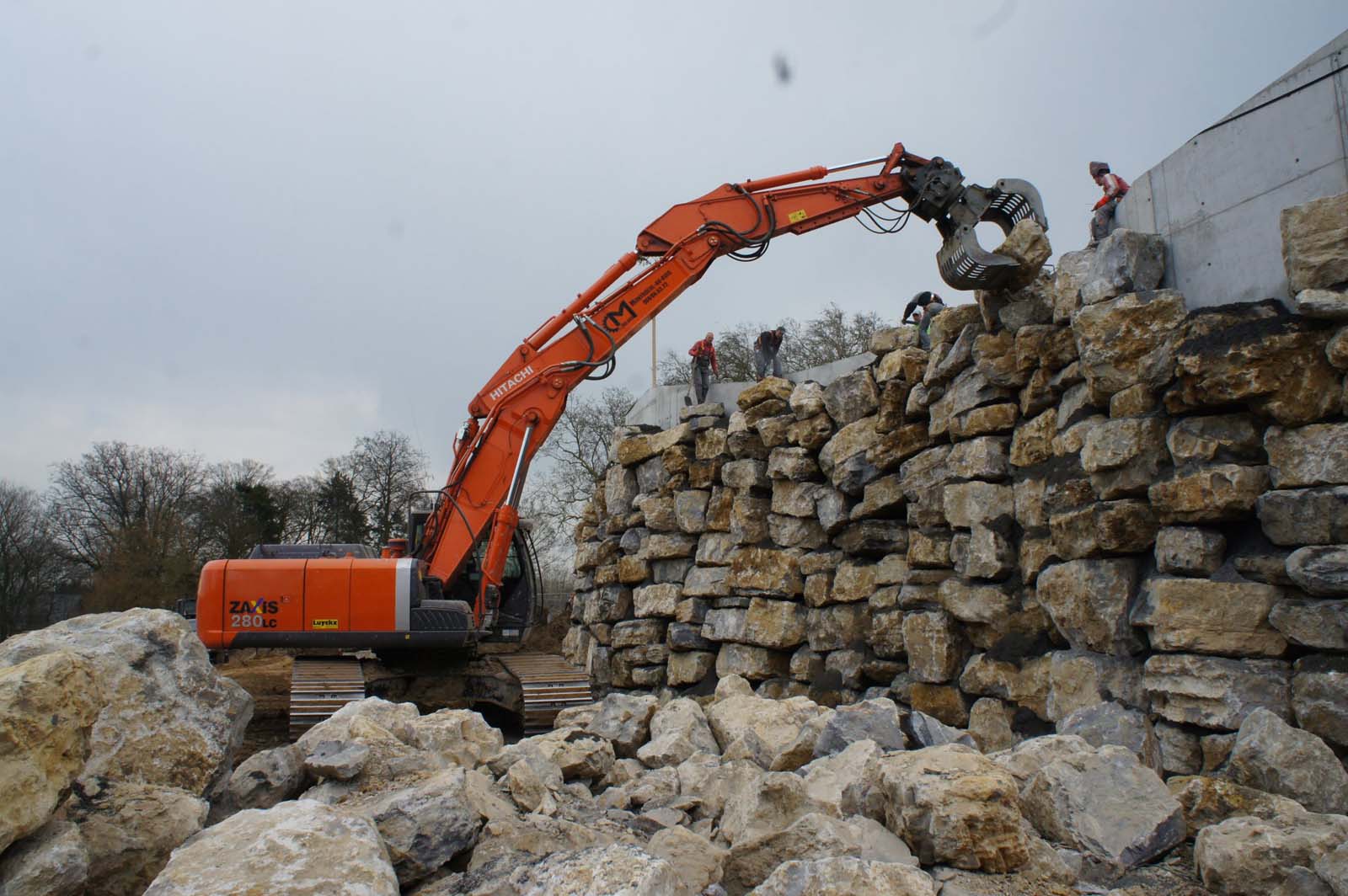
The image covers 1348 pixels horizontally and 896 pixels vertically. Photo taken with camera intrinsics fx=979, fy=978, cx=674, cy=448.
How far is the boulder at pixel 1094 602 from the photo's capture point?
5.63 meters

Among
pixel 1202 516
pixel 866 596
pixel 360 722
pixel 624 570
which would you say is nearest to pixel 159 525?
pixel 624 570

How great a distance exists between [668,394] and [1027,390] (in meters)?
6.66

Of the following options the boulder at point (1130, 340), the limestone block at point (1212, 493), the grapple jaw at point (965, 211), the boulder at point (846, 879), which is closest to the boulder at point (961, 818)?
the boulder at point (846, 879)

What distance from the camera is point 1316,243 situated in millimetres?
4887

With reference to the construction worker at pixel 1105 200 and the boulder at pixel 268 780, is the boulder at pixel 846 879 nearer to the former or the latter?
the boulder at pixel 268 780

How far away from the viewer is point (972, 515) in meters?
7.11

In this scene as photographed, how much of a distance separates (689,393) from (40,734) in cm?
1009

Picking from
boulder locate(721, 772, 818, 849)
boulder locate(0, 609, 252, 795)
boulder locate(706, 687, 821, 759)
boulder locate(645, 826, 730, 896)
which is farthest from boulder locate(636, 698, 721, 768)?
boulder locate(0, 609, 252, 795)

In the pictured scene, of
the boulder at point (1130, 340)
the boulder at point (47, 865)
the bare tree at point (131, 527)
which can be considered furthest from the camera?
the bare tree at point (131, 527)

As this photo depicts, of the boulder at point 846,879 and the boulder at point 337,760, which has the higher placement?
the boulder at point 337,760

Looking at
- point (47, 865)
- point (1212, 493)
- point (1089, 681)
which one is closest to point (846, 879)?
point (47, 865)

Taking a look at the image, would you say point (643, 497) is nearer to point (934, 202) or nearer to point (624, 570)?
point (624, 570)

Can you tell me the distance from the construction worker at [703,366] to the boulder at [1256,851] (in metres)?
8.84

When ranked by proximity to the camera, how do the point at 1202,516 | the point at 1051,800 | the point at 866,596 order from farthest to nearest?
the point at 866,596 < the point at 1202,516 < the point at 1051,800
